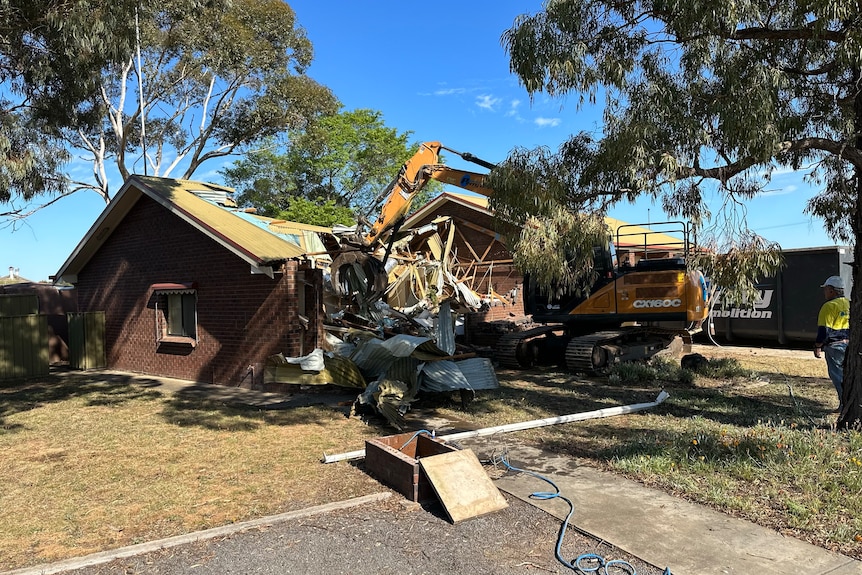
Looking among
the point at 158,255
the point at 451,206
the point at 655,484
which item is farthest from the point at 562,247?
the point at 451,206

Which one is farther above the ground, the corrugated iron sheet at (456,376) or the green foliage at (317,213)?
the green foliage at (317,213)

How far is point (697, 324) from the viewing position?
1240 cm

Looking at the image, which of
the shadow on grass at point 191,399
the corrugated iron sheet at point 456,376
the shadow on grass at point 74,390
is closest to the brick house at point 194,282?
the shadow on grass at point 191,399

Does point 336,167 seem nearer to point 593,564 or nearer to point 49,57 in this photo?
point 49,57

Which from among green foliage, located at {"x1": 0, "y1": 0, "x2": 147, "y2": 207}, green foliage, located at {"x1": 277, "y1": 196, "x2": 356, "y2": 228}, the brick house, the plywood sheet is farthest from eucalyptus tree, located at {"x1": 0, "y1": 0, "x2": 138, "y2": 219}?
green foliage, located at {"x1": 277, "y1": 196, "x2": 356, "y2": 228}

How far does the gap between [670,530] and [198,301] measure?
35.2 ft

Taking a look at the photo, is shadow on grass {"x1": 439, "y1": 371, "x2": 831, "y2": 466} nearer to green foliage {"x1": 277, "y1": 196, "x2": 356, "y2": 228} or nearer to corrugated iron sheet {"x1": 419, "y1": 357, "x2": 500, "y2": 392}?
corrugated iron sheet {"x1": 419, "y1": 357, "x2": 500, "y2": 392}

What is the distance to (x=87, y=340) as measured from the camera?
15055 mm

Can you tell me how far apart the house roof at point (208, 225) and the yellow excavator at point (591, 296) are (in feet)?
4.43

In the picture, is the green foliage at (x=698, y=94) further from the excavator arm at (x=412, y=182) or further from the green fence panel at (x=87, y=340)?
the green fence panel at (x=87, y=340)

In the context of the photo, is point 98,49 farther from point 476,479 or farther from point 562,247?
point 476,479

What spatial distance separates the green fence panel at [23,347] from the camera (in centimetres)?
1348

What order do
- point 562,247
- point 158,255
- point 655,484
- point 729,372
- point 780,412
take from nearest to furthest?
point 655,484, point 562,247, point 780,412, point 729,372, point 158,255

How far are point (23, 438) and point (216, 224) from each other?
534cm
